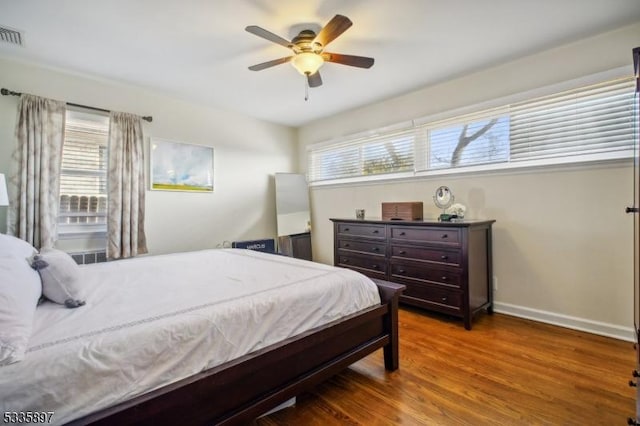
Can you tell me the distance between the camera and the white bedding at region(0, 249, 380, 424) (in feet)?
3.01

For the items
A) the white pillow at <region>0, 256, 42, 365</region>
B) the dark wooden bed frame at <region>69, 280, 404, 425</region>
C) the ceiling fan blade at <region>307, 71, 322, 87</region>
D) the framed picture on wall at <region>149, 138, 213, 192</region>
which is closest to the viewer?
the white pillow at <region>0, 256, 42, 365</region>

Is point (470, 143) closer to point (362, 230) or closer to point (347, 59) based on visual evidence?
point (362, 230)

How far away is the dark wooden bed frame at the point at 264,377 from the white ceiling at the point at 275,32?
2072 mm

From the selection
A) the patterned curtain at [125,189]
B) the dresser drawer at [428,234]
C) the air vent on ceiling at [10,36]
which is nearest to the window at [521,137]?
the dresser drawer at [428,234]

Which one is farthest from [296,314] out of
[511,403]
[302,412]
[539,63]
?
[539,63]

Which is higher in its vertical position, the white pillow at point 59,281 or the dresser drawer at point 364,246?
the white pillow at point 59,281

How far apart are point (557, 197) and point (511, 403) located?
1941 mm

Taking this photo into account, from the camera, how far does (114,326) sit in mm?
1163

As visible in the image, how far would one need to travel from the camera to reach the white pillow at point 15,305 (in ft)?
3.00

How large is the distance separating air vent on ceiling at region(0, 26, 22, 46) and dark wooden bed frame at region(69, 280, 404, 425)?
309 centimetres

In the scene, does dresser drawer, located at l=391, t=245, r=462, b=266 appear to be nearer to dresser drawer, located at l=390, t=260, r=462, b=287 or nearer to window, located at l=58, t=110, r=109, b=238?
dresser drawer, located at l=390, t=260, r=462, b=287

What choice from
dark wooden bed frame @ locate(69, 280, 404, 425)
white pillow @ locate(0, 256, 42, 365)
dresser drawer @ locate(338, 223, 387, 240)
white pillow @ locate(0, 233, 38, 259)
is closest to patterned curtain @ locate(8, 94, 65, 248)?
white pillow @ locate(0, 233, 38, 259)

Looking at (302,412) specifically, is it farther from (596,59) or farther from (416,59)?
(596,59)

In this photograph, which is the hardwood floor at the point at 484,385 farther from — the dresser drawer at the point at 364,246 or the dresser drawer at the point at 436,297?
the dresser drawer at the point at 364,246
